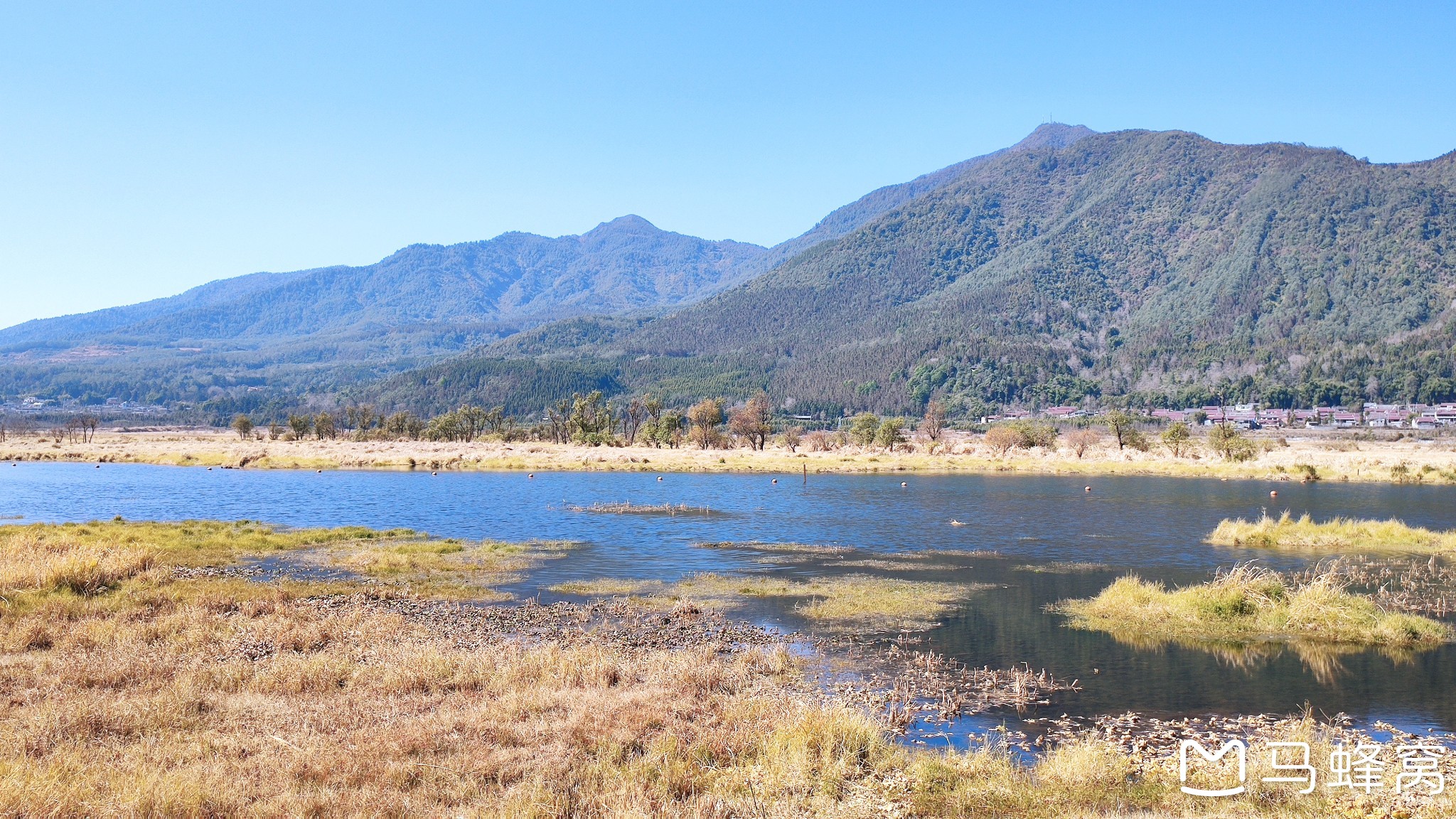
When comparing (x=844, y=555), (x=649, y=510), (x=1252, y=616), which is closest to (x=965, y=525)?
(x=844, y=555)

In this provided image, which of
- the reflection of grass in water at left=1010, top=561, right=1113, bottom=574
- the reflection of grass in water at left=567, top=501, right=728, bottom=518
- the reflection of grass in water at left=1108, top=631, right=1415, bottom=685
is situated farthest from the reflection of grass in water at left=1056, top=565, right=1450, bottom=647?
the reflection of grass in water at left=567, top=501, right=728, bottom=518

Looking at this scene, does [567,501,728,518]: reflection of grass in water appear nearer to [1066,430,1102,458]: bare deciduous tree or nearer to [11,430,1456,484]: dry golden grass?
[11,430,1456,484]: dry golden grass

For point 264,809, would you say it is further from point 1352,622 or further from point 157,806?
point 1352,622

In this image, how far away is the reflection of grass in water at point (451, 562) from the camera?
2723 centimetres

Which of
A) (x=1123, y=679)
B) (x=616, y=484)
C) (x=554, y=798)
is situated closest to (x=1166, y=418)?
(x=616, y=484)

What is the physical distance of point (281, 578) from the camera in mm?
27000

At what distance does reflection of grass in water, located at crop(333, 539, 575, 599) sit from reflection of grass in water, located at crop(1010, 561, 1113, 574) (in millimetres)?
16613

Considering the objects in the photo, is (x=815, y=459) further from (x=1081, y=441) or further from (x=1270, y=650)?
(x=1270, y=650)

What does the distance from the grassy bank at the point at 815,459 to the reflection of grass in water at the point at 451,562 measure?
45.3 metres

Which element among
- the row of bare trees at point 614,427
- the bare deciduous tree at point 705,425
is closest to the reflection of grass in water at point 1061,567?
the row of bare trees at point 614,427

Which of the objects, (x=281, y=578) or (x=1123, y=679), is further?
(x=281, y=578)

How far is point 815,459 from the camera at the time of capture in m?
89.8

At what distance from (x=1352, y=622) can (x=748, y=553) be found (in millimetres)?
19319

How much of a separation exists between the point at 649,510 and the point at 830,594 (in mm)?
25032
